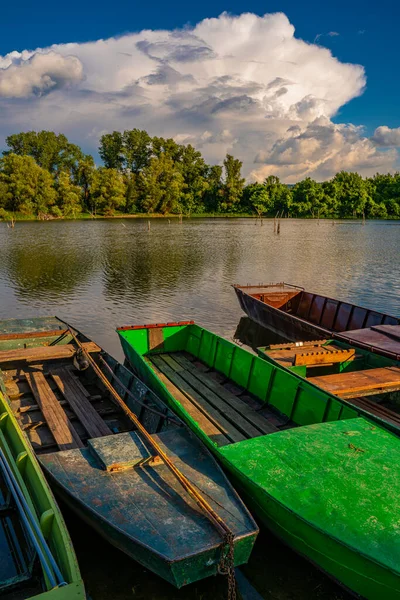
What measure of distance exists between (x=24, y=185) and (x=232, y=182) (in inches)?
2478

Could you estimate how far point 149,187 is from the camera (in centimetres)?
11375

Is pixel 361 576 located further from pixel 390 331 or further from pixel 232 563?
pixel 390 331

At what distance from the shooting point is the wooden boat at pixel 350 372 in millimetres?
10648

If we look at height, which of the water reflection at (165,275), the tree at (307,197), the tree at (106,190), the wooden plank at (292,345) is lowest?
the water reflection at (165,275)

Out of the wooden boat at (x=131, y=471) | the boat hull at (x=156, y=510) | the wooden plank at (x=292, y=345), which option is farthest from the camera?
the wooden plank at (x=292, y=345)

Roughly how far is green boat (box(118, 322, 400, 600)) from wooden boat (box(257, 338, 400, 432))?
1350 mm

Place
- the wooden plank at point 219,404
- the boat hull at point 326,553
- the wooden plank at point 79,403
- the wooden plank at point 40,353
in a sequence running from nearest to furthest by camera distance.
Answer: the boat hull at point 326,553 → the wooden plank at point 79,403 → the wooden plank at point 219,404 → the wooden plank at point 40,353

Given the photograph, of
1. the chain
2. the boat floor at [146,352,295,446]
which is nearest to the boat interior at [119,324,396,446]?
the boat floor at [146,352,295,446]

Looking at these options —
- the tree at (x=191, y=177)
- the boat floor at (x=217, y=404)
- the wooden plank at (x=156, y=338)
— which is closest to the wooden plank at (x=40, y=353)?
the wooden plank at (x=156, y=338)

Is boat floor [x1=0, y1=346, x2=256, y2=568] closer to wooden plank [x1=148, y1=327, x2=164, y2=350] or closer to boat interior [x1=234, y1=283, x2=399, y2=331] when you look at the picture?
wooden plank [x1=148, y1=327, x2=164, y2=350]

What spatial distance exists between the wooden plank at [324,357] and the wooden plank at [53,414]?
6363mm

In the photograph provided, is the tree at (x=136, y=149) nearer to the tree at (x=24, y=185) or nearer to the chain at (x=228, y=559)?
the tree at (x=24, y=185)

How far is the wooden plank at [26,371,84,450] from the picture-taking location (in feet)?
29.1

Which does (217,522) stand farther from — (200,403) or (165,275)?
(165,275)
